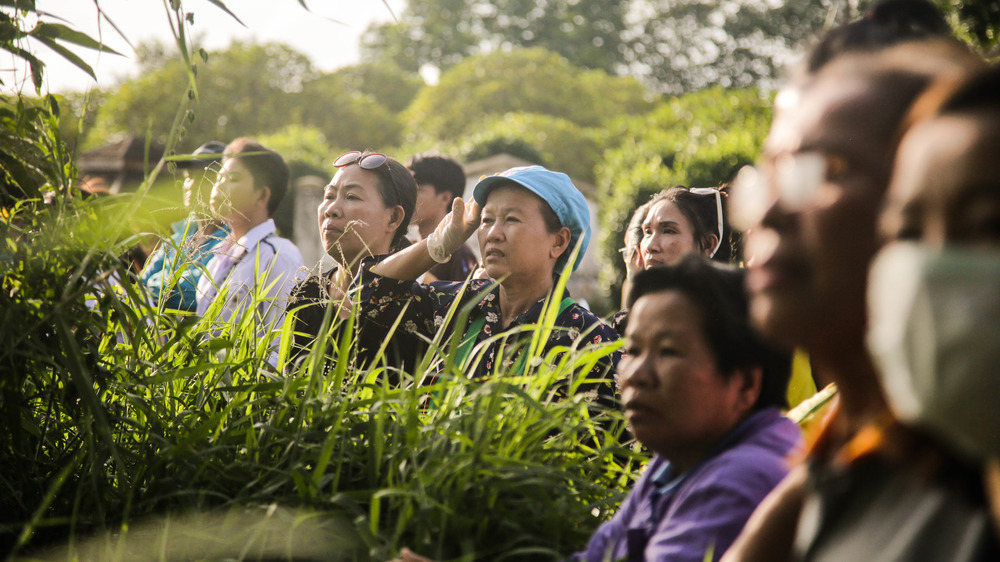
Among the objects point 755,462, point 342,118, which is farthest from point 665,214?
point 342,118

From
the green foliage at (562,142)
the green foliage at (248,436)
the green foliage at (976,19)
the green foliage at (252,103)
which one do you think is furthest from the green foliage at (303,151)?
the green foliage at (248,436)

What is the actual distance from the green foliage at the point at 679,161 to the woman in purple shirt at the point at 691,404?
839 cm

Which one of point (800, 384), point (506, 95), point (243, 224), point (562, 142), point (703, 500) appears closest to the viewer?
point (703, 500)

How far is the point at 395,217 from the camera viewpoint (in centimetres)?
379

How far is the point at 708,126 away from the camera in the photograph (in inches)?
710

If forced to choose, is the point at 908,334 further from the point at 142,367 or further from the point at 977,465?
the point at 142,367

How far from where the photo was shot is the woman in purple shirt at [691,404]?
1.60 meters

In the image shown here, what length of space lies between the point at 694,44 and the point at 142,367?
45.9 m

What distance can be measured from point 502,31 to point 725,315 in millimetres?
46922

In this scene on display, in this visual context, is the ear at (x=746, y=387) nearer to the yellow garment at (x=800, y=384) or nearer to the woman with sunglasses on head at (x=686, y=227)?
the yellow garment at (x=800, y=384)

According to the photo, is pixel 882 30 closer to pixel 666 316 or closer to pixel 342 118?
pixel 666 316

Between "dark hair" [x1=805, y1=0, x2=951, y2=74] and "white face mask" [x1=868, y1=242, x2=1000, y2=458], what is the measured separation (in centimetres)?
46

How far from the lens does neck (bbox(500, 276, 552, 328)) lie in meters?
3.30

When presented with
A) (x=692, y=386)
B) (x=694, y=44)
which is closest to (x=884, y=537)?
(x=692, y=386)
